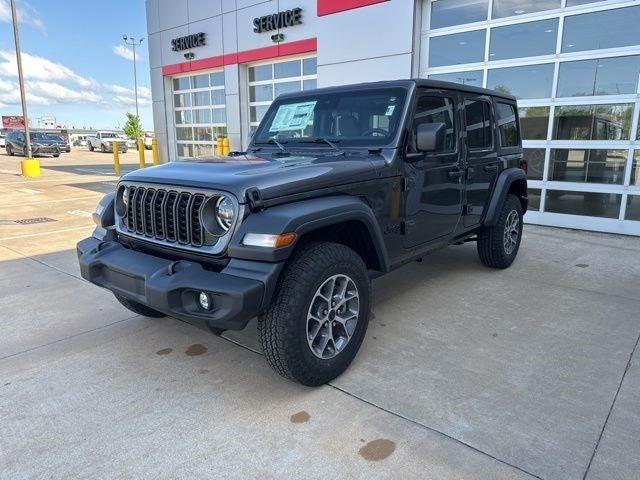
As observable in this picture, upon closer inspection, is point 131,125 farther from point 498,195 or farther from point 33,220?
point 498,195

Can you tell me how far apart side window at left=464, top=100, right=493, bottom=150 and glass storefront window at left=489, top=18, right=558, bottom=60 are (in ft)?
12.6

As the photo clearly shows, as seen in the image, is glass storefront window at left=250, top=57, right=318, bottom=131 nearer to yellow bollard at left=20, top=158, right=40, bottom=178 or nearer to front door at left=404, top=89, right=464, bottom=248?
yellow bollard at left=20, top=158, right=40, bottom=178

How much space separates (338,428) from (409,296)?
217 centimetres

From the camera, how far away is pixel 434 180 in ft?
12.8

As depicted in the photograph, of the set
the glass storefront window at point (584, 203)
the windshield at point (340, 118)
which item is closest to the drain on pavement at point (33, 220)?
the windshield at point (340, 118)

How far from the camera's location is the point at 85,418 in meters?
2.61

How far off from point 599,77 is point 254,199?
272 inches

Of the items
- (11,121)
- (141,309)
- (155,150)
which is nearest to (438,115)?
(141,309)

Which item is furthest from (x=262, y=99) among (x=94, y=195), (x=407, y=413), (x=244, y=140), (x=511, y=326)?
(x=407, y=413)

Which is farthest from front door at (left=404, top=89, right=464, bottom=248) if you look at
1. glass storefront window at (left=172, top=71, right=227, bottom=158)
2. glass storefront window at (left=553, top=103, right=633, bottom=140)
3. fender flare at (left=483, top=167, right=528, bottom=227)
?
glass storefront window at (left=172, top=71, right=227, bottom=158)

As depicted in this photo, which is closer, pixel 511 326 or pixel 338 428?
pixel 338 428

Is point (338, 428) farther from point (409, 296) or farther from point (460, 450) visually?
point (409, 296)

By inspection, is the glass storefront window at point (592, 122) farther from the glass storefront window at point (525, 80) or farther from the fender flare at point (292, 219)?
the fender flare at point (292, 219)

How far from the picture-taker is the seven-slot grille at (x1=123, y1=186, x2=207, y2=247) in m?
2.74
